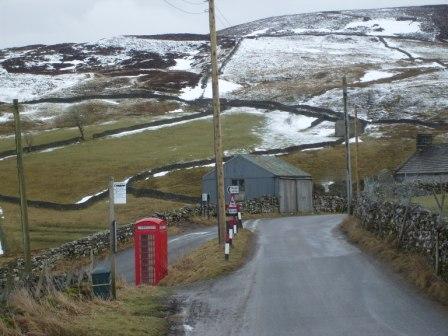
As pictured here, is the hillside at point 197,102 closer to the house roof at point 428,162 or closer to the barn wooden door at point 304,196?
the barn wooden door at point 304,196

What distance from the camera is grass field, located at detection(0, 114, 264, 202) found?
59.5 metres

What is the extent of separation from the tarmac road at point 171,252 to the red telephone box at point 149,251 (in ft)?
6.13

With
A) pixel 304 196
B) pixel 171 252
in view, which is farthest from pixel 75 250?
pixel 304 196

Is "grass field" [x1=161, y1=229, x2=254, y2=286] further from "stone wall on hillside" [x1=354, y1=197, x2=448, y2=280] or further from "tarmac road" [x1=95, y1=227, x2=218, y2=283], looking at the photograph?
"stone wall on hillside" [x1=354, y1=197, x2=448, y2=280]

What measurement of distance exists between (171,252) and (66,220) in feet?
67.1

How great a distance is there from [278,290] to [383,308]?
283 centimetres

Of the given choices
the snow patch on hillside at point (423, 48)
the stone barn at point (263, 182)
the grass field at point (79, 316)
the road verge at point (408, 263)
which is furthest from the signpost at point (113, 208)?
the snow patch on hillside at point (423, 48)

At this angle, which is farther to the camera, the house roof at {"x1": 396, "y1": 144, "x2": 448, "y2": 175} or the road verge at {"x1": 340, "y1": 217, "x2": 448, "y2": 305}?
the house roof at {"x1": 396, "y1": 144, "x2": 448, "y2": 175}

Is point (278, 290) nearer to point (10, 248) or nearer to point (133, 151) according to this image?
point (10, 248)

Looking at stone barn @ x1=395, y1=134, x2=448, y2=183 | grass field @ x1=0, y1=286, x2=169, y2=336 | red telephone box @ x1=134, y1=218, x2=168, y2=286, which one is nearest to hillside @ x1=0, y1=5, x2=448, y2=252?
stone barn @ x1=395, y1=134, x2=448, y2=183

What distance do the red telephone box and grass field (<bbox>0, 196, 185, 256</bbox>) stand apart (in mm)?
15286

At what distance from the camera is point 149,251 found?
18562mm

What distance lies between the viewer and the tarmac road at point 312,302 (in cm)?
1062

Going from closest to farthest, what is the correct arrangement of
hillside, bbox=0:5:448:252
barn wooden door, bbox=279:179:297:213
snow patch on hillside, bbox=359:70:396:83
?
barn wooden door, bbox=279:179:297:213 < hillside, bbox=0:5:448:252 < snow patch on hillside, bbox=359:70:396:83
